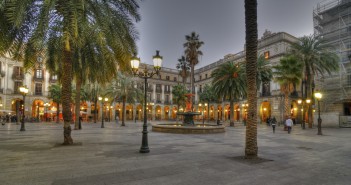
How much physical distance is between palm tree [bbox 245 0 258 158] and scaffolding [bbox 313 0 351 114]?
27859 millimetres

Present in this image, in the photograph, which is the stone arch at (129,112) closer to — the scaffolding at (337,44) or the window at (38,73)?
the window at (38,73)

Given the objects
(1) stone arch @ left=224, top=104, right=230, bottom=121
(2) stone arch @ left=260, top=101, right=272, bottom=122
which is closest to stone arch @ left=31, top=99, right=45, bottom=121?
(1) stone arch @ left=224, top=104, right=230, bottom=121

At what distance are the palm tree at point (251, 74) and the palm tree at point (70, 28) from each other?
5.99 m

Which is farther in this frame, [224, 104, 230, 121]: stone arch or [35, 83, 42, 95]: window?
[224, 104, 230, 121]: stone arch

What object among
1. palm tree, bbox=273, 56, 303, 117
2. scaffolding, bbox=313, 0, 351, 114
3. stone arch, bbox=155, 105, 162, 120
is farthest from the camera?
stone arch, bbox=155, 105, 162, 120

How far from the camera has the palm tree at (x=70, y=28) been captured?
880cm

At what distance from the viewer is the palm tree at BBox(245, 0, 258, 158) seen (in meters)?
8.62

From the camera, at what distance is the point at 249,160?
8.38 meters

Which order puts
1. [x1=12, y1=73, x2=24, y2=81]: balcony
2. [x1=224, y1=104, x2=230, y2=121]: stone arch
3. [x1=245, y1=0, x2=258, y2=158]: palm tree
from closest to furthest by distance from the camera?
[x1=245, y1=0, x2=258, y2=158]: palm tree
[x1=12, y1=73, x2=24, y2=81]: balcony
[x1=224, y1=104, x2=230, y2=121]: stone arch

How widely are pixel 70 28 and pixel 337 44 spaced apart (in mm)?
37737

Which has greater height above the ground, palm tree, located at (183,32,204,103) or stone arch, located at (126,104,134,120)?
palm tree, located at (183,32,204,103)

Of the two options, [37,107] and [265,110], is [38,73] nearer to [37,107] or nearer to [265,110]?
[37,107]

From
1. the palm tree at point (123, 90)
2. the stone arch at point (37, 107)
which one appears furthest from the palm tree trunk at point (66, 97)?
the stone arch at point (37, 107)

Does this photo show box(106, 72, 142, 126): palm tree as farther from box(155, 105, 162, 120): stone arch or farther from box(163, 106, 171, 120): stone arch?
box(163, 106, 171, 120): stone arch
